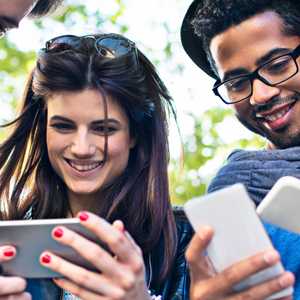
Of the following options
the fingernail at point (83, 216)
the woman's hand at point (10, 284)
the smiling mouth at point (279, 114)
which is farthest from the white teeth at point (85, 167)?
the smiling mouth at point (279, 114)

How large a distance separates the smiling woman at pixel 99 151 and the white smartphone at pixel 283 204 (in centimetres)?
98

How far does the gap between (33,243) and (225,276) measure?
69cm

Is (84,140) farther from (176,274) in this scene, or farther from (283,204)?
(283,204)

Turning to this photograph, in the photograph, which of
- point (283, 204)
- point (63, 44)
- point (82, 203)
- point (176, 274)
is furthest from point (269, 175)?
point (63, 44)

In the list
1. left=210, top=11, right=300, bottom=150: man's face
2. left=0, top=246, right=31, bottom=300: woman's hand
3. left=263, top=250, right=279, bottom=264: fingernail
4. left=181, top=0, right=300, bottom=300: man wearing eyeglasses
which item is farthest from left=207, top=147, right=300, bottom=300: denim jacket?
left=0, top=246, right=31, bottom=300: woman's hand

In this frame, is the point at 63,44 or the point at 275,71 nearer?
the point at 275,71

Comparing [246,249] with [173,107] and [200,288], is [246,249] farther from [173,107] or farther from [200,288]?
[173,107]

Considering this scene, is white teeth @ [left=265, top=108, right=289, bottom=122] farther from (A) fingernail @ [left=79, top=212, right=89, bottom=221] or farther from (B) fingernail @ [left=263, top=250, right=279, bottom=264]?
(A) fingernail @ [left=79, top=212, right=89, bottom=221]

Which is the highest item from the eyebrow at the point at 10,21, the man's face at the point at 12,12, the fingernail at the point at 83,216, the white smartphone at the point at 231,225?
the man's face at the point at 12,12

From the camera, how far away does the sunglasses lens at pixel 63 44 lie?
2312mm

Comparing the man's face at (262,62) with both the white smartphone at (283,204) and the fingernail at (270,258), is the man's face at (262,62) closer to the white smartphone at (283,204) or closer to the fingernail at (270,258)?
the white smartphone at (283,204)

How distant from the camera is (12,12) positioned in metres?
2.19

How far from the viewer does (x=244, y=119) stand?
2.34 m

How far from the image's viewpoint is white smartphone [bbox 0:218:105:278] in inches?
47.3
